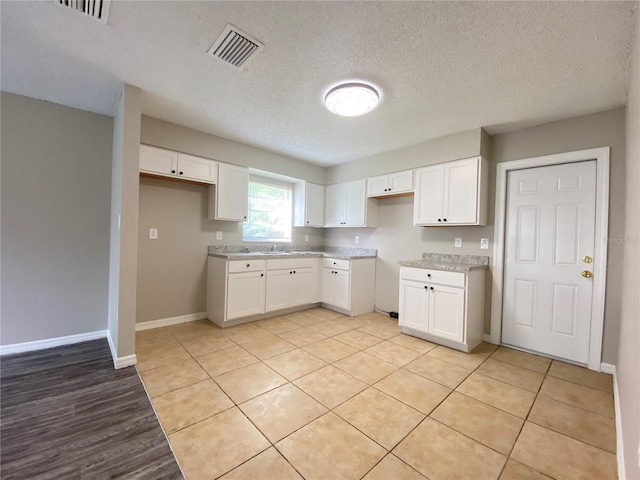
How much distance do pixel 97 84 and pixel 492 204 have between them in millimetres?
4104

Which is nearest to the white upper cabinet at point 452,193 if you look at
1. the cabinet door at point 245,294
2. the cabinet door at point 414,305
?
the cabinet door at point 414,305

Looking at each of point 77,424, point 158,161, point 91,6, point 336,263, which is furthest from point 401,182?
point 77,424

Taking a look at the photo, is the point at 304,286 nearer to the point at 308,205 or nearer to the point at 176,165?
the point at 308,205

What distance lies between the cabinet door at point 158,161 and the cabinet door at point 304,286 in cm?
208

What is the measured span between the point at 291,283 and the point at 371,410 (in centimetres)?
232

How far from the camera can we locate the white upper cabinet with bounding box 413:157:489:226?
117 inches

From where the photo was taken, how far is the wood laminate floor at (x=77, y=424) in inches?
52.9

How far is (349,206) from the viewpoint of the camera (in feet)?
14.2

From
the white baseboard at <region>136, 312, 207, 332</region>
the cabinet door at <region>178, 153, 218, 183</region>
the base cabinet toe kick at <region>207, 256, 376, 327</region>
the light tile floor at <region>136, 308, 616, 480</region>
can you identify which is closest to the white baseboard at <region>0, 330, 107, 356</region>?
the white baseboard at <region>136, 312, 207, 332</region>

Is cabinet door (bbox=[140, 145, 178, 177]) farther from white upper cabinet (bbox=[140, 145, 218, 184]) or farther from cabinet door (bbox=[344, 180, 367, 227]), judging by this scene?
cabinet door (bbox=[344, 180, 367, 227])

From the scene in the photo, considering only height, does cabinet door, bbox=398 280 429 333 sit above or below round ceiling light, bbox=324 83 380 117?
below

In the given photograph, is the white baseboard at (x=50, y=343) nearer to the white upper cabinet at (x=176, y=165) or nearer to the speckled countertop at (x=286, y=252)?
the speckled countertop at (x=286, y=252)

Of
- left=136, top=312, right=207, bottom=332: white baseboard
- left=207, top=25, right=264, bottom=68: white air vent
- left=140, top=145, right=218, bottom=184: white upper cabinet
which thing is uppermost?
left=207, top=25, right=264, bottom=68: white air vent

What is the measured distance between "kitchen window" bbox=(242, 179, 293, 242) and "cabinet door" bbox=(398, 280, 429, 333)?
222 centimetres
